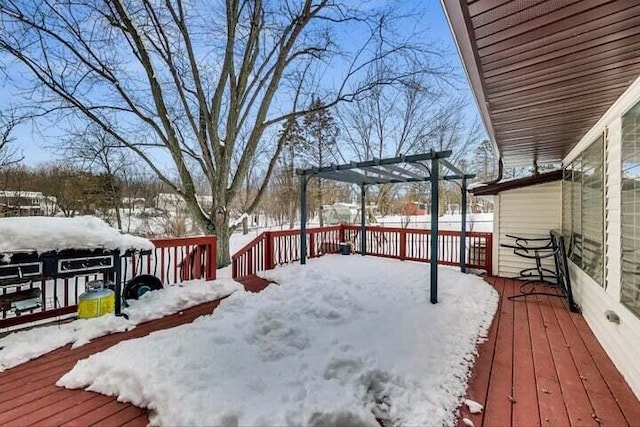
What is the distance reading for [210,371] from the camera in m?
2.03

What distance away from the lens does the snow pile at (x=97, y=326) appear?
2.46 meters

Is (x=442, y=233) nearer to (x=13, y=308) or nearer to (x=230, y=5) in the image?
(x=13, y=308)

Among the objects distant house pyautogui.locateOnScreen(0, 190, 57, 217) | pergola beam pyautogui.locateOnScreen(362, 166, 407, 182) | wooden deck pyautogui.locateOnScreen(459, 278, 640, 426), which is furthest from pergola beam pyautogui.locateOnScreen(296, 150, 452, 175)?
distant house pyautogui.locateOnScreen(0, 190, 57, 217)

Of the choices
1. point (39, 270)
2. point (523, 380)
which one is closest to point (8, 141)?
point (39, 270)

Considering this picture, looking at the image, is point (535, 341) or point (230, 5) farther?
point (230, 5)

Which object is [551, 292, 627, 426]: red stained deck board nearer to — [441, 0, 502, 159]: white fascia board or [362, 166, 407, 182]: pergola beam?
[441, 0, 502, 159]: white fascia board

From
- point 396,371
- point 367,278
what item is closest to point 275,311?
point 396,371

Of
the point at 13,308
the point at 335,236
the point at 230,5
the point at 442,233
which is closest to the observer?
the point at 13,308

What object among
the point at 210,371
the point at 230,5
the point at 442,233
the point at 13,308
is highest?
the point at 230,5

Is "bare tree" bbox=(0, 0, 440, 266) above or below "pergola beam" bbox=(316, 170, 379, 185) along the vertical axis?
above

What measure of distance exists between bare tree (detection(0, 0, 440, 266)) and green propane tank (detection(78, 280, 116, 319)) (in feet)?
15.2

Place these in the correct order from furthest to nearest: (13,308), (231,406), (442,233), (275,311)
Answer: (442,233), (275,311), (13,308), (231,406)

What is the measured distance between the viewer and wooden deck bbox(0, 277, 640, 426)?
176 cm

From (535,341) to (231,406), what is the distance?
3.00m
